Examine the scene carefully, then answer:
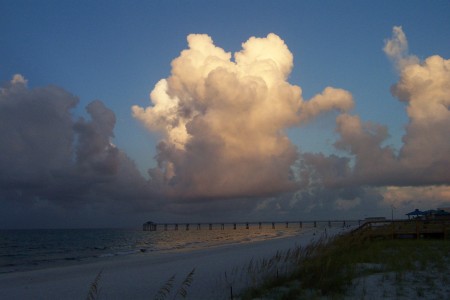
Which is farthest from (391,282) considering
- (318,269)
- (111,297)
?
(111,297)

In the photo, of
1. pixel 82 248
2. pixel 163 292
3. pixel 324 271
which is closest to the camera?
pixel 163 292

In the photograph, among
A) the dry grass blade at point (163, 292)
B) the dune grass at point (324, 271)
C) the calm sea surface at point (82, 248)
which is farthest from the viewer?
the calm sea surface at point (82, 248)

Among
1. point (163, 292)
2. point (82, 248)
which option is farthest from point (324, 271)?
point (82, 248)

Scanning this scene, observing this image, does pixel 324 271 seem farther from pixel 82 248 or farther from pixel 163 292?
pixel 82 248

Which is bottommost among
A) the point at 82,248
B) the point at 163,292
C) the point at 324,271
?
the point at 82,248

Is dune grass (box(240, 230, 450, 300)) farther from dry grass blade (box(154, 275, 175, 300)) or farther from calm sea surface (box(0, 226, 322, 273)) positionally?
calm sea surface (box(0, 226, 322, 273))

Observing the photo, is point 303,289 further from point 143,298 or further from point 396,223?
point 396,223

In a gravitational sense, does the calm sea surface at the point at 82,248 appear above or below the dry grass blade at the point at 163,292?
below

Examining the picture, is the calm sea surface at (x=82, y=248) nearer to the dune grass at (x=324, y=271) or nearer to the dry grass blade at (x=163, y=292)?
the dry grass blade at (x=163, y=292)

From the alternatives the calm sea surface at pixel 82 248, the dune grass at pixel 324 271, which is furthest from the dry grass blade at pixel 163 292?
the calm sea surface at pixel 82 248

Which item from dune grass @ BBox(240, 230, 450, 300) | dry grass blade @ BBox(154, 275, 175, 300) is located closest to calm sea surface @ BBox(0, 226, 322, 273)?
dry grass blade @ BBox(154, 275, 175, 300)

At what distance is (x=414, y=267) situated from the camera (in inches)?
467

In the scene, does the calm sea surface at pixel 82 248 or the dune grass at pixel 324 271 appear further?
the calm sea surface at pixel 82 248

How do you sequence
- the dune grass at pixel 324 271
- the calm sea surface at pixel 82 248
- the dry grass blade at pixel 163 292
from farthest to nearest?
the calm sea surface at pixel 82 248 < the dune grass at pixel 324 271 < the dry grass blade at pixel 163 292
